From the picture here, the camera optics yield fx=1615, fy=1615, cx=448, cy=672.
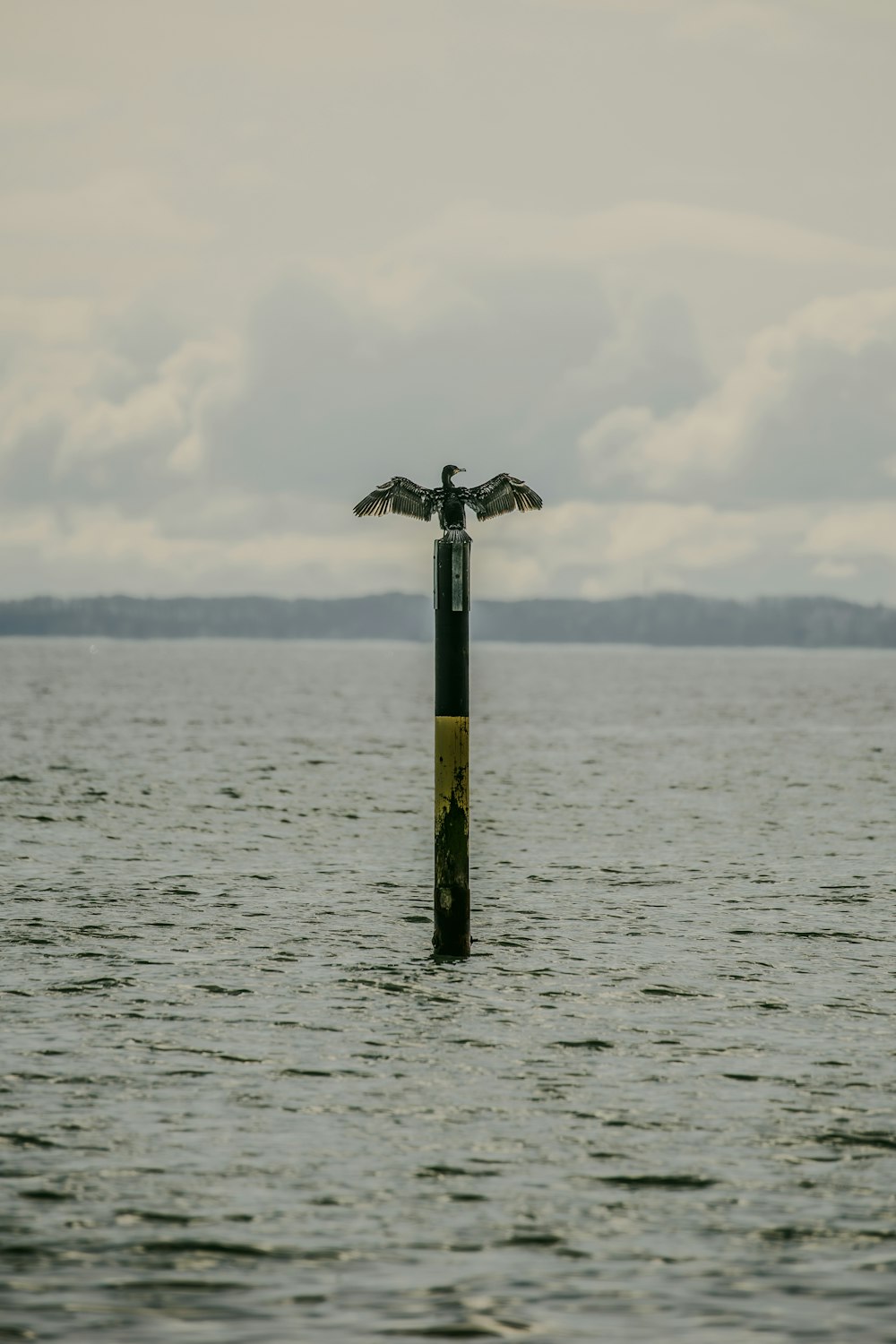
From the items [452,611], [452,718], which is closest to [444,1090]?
[452,718]

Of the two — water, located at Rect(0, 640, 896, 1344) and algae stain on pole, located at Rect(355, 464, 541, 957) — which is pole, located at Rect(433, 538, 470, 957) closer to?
algae stain on pole, located at Rect(355, 464, 541, 957)

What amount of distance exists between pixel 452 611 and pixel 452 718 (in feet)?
3.93

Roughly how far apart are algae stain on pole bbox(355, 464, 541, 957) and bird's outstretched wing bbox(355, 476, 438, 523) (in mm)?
10

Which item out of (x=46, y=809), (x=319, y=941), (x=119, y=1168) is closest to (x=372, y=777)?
(x=46, y=809)

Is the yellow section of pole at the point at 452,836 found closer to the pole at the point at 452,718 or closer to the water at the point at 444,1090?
the pole at the point at 452,718

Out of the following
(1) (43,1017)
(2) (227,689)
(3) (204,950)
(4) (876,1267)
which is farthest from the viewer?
(2) (227,689)

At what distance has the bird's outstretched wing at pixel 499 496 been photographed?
60.2 ft

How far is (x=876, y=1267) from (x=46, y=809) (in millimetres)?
32052

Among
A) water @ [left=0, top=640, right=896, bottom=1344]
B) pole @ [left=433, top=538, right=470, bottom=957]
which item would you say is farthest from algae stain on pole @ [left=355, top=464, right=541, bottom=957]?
water @ [left=0, top=640, right=896, bottom=1344]

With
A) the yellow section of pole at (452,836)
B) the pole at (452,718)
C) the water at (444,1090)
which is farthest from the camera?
the yellow section of pole at (452,836)

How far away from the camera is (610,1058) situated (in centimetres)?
1393

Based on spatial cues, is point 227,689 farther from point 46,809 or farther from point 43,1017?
point 43,1017

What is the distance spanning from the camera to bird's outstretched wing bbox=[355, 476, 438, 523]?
1819 centimetres

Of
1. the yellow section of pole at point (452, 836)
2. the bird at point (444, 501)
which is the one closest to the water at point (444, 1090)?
the yellow section of pole at point (452, 836)
